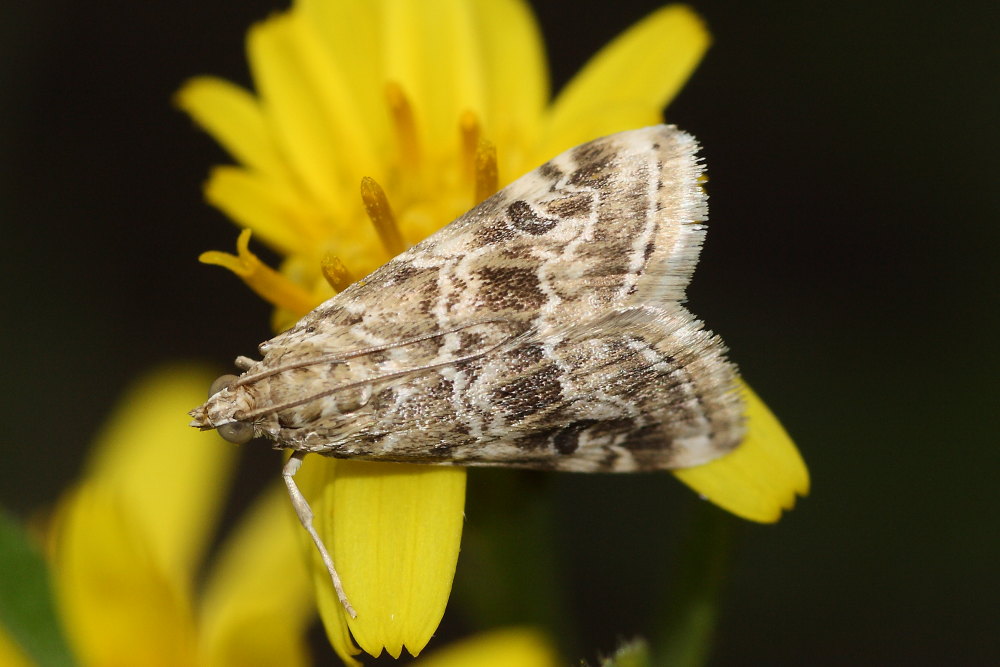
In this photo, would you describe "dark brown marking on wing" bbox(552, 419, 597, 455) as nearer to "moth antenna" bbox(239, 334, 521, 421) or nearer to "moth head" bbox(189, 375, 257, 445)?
"moth antenna" bbox(239, 334, 521, 421)

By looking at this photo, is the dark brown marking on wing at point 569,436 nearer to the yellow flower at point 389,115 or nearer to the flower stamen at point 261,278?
the yellow flower at point 389,115

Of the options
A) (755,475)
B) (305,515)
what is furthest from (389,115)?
(755,475)

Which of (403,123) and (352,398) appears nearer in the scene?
(352,398)

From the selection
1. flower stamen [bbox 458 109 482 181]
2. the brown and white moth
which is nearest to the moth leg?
the brown and white moth

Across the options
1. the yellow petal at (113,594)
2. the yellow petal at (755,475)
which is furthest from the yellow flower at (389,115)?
the yellow petal at (755,475)

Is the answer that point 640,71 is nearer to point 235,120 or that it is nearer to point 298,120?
point 298,120

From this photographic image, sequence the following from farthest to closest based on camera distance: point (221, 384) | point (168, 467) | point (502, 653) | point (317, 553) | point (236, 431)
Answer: point (168, 467) → point (221, 384) → point (236, 431) → point (317, 553) → point (502, 653)
